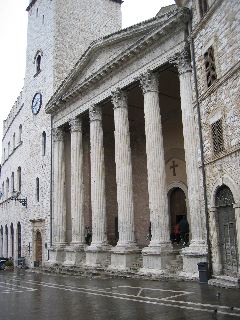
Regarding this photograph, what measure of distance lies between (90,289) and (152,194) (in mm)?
4975

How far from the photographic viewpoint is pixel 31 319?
836cm

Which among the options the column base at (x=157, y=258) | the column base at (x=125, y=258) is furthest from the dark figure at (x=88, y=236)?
the column base at (x=157, y=258)

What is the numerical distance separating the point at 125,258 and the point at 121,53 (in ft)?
33.1

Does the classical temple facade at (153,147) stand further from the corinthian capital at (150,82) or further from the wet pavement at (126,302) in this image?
the wet pavement at (126,302)

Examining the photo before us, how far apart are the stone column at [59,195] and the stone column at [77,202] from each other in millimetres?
1443

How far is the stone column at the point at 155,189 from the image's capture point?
15297 mm

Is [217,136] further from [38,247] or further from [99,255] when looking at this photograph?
[38,247]

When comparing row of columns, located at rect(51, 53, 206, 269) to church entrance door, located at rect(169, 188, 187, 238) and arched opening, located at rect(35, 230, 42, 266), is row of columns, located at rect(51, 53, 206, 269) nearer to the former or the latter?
arched opening, located at rect(35, 230, 42, 266)

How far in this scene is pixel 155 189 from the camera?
1605 cm

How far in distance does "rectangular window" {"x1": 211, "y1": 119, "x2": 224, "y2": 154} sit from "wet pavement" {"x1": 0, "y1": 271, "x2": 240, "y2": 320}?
15.4 ft

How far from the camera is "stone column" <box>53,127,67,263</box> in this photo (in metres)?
23.5

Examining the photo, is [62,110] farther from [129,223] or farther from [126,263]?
[126,263]

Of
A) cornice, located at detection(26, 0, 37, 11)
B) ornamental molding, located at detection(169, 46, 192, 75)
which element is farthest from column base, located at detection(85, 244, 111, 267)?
cornice, located at detection(26, 0, 37, 11)

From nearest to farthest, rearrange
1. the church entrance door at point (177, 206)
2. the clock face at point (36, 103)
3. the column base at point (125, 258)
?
the column base at point (125, 258) → the church entrance door at point (177, 206) → the clock face at point (36, 103)
